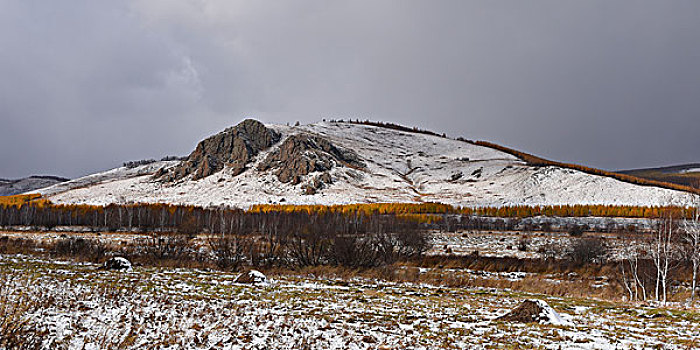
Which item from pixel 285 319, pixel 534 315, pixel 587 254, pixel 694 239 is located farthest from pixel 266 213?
pixel 534 315

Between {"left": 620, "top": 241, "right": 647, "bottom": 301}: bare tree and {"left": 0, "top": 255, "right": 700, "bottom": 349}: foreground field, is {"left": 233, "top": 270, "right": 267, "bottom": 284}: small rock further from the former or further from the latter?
{"left": 620, "top": 241, "right": 647, "bottom": 301}: bare tree

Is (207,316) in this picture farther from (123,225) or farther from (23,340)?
(123,225)

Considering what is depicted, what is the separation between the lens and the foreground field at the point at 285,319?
31.3 ft

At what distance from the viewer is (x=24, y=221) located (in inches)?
4134

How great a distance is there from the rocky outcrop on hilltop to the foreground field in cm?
15280

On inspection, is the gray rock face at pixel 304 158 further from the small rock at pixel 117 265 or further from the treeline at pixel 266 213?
the small rock at pixel 117 265

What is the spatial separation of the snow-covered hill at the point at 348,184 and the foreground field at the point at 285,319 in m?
115

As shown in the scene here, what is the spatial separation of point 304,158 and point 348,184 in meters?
22.2

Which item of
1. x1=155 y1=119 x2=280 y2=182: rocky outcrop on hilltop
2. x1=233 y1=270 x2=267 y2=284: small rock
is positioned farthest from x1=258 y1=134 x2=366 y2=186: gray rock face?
x1=233 y1=270 x2=267 y2=284: small rock

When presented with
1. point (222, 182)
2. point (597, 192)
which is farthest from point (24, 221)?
point (597, 192)

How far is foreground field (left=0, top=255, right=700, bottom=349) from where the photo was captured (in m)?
9.54

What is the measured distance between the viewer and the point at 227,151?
181 metres

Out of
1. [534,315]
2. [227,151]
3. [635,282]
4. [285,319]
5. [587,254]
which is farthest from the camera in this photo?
[227,151]

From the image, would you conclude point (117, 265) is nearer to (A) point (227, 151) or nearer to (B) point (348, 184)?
(B) point (348, 184)
